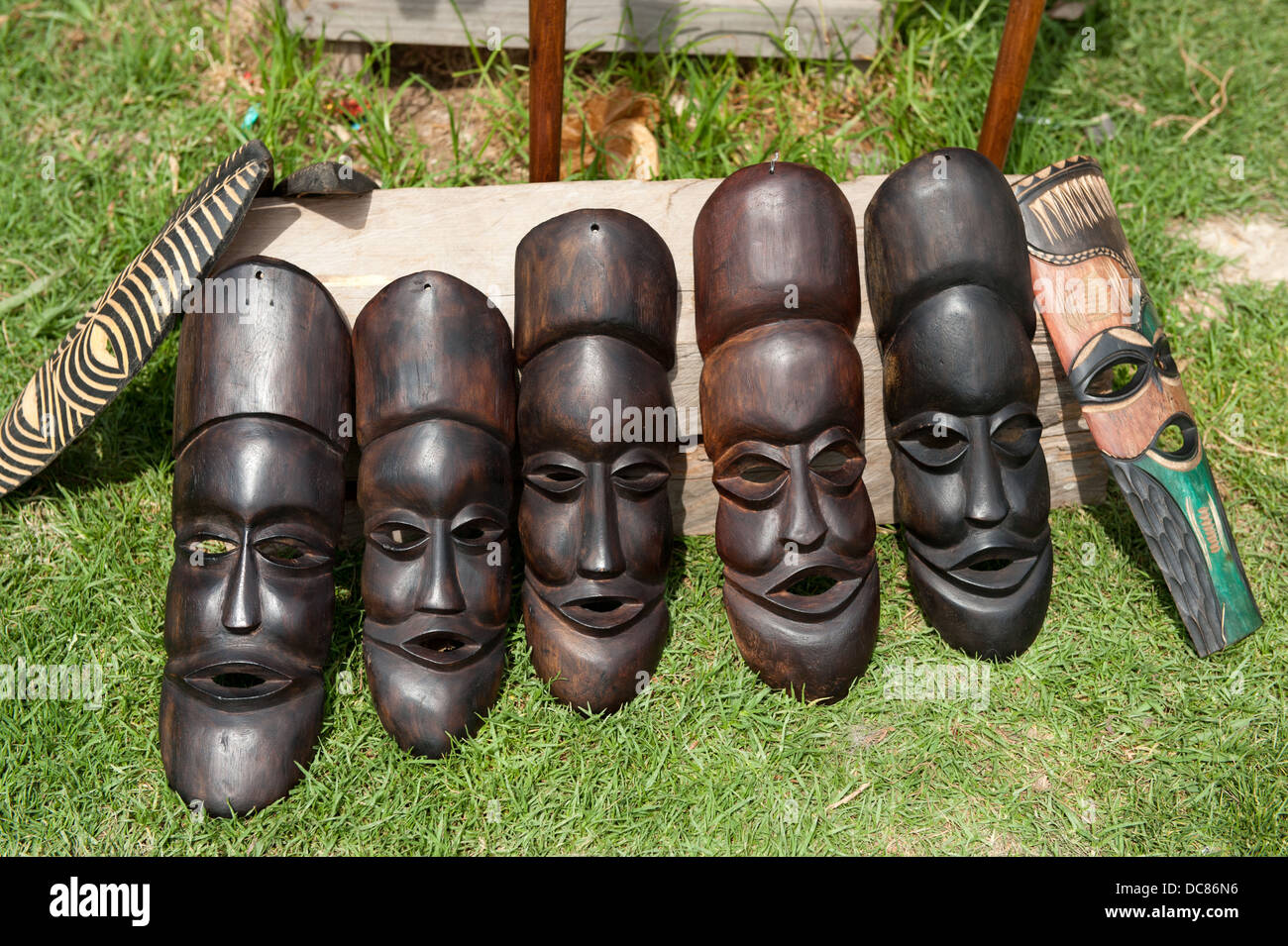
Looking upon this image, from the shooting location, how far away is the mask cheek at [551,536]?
316cm

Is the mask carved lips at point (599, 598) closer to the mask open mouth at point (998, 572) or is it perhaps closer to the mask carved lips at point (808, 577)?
the mask carved lips at point (808, 577)

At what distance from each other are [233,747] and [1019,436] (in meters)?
2.48

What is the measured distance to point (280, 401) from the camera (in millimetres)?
3129

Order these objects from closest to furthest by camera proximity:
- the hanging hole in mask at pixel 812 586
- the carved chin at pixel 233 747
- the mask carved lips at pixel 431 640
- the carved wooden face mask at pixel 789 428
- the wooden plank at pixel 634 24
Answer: the carved chin at pixel 233 747, the mask carved lips at pixel 431 640, the carved wooden face mask at pixel 789 428, the hanging hole in mask at pixel 812 586, the wooden plank at pixel 634 24

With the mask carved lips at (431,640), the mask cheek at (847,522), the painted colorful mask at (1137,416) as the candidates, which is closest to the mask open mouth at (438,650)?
the mask carved lips at (431,640)

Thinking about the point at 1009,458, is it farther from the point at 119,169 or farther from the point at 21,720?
the point at 119,169

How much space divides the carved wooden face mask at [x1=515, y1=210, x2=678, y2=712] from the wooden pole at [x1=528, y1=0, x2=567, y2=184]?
0.74 m

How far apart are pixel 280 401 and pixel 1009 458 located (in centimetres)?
217

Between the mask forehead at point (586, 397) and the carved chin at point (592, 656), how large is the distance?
0.47m

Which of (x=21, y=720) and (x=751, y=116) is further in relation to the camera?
(x=751, y=116)

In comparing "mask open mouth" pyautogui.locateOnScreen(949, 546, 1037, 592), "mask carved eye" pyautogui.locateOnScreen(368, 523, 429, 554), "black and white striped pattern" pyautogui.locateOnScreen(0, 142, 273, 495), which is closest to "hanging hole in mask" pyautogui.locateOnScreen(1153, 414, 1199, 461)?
"mask open mouth" pyautogui.locateOnScreen(949, 546, 1037, 592)

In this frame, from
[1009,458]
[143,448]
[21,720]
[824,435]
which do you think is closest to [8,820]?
[21,720]

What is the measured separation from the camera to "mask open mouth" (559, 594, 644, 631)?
3162 mm

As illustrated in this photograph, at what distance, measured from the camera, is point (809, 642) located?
322 cm
